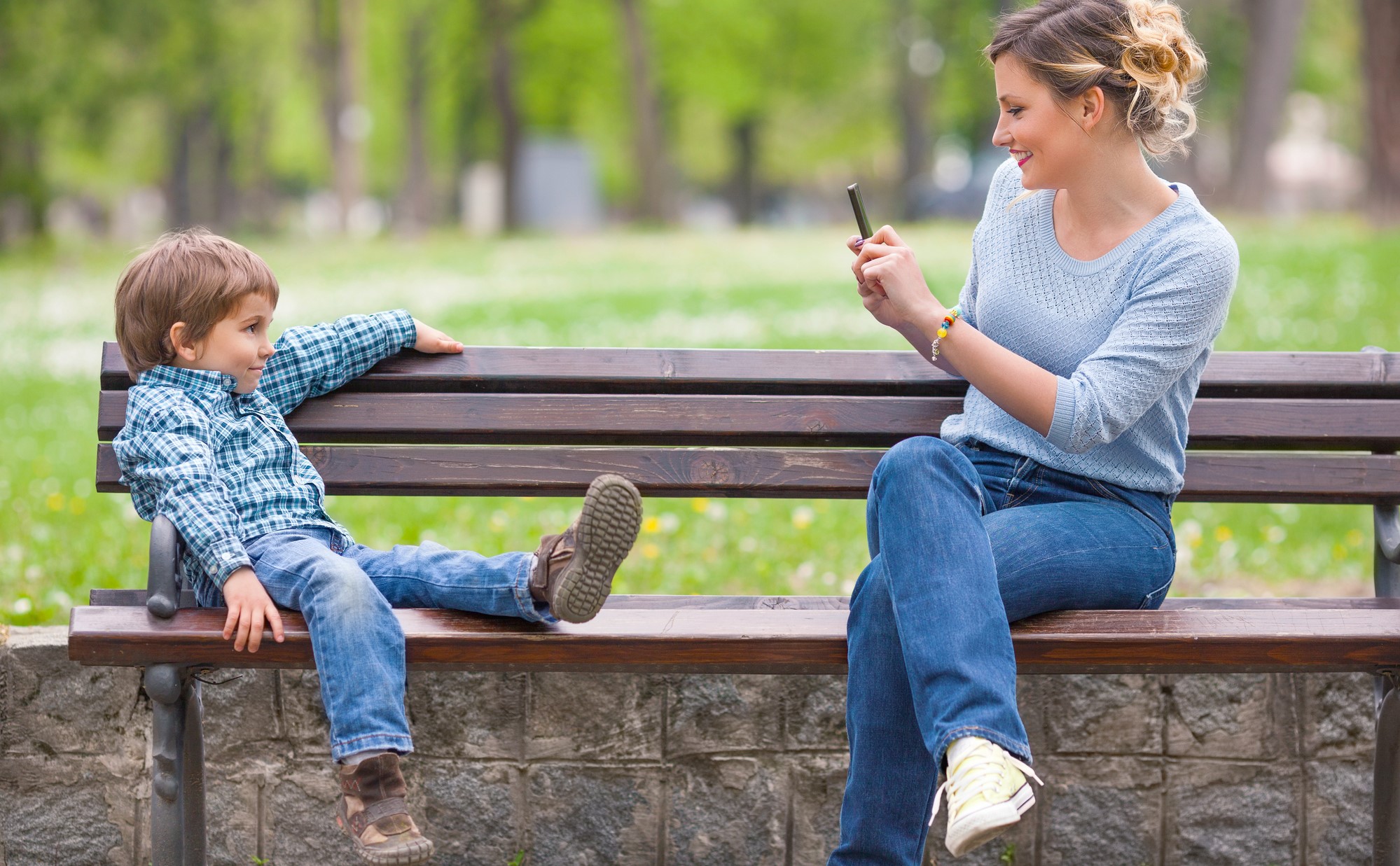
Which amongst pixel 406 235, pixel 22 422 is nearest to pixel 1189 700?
pixel 22 422

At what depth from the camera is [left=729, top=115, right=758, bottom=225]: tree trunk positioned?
125 feet

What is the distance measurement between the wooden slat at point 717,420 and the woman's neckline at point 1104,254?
45cm

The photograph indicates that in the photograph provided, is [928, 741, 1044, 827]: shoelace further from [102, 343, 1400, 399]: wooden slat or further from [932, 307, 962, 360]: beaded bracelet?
[102, 343, 1400, 399]: wooden slat

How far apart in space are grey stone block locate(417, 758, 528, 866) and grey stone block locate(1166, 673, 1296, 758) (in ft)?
4.50

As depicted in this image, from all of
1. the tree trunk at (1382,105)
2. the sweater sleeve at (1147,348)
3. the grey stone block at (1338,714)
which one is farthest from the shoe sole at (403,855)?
the tree trunk at (1382,105)

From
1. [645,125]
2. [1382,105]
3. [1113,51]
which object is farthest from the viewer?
[645,125]

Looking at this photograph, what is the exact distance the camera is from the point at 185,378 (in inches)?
103

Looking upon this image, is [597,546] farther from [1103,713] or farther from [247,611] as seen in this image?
[1103,713]

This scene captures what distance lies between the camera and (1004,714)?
2.15m

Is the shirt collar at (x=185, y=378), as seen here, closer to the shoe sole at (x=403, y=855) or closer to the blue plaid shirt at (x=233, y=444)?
the blue plaid shirt at (x=233, y=444)

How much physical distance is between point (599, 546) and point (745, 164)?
1467 inches

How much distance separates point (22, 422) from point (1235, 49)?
2718 cm

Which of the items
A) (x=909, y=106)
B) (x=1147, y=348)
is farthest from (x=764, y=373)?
(x=909, y=106)

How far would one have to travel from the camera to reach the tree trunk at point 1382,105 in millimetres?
12883
